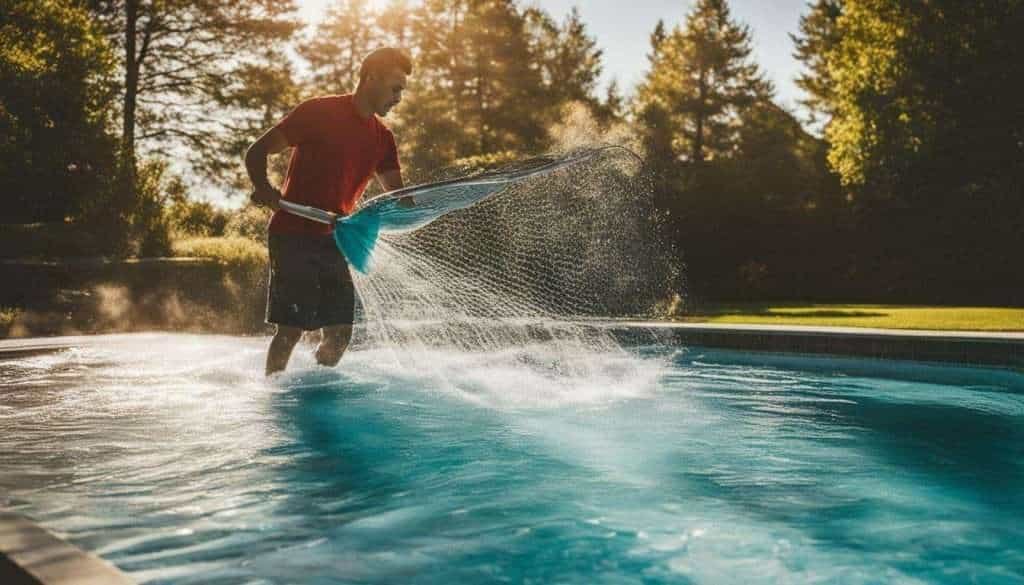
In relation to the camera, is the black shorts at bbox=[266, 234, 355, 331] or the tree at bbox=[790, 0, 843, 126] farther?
the tree at bbox=[790, 0, 843, 126]

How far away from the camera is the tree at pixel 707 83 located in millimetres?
34125

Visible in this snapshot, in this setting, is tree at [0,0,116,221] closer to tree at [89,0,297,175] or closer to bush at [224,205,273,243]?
bush at [224,205,273,243]

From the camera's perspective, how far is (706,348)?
1059cm

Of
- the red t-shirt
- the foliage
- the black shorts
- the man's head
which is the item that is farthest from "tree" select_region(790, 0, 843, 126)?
the black shorts

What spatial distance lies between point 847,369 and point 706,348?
1879 mm

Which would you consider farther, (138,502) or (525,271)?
(525,271)

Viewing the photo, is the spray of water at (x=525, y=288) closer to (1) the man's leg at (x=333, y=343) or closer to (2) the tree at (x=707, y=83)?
(1) the man's leg at (x=333, y=343)

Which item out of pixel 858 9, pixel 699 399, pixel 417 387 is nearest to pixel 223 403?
pixel 417 387

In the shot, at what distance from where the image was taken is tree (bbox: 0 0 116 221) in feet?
48.7

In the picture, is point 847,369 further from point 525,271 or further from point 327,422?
point 525,271

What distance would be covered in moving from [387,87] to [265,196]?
1.04 m

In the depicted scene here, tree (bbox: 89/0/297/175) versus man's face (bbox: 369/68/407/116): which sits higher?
tree (bbox: 89/0/297/175)

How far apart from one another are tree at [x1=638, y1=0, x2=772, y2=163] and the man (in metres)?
29.2

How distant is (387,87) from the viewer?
5.46 m
